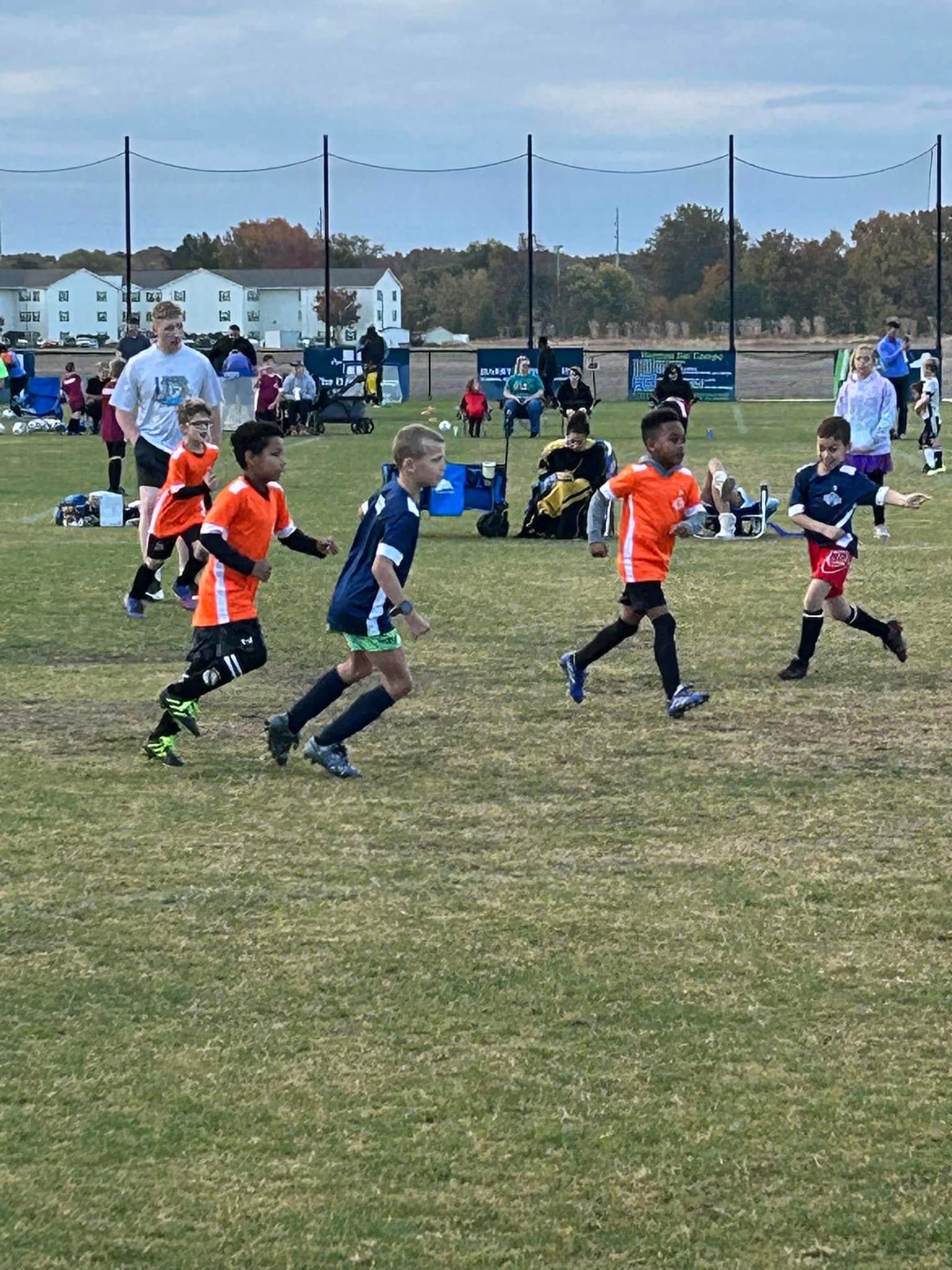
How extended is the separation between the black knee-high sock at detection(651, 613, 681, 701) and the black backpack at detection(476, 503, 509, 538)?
27.3 feet

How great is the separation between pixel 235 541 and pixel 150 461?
15.5 feet

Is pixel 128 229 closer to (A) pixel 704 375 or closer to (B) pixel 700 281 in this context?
(A) pixel 704 375

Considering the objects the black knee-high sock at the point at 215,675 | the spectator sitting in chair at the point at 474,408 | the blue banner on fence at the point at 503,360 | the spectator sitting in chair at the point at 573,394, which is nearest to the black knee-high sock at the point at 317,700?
the black knee-high sock at the point at 215,675

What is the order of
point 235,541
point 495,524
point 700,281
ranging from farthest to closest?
1. point 700,281
2. point 495,524
3. point 235,541

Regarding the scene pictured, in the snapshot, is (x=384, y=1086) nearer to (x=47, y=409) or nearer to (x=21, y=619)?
(x=21, y=619)

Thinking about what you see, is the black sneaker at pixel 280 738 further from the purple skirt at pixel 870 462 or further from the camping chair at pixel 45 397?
the camping chair at pixel 45 397

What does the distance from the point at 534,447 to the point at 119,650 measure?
1990 cm

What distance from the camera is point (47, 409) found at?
3781 cm

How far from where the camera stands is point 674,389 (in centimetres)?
2989

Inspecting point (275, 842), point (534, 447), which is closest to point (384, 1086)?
point (275, 842)

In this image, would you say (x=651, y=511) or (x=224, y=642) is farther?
(x=651, y=511)

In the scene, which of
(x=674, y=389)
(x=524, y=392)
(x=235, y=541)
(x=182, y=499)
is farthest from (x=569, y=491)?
(x=524, y=392)

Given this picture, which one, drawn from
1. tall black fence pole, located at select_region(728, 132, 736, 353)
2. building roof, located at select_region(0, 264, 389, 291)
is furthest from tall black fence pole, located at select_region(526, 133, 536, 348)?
building roof, located at select_region(0, 264, 389, 291)

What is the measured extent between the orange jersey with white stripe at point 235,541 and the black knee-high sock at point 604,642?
207 cm
